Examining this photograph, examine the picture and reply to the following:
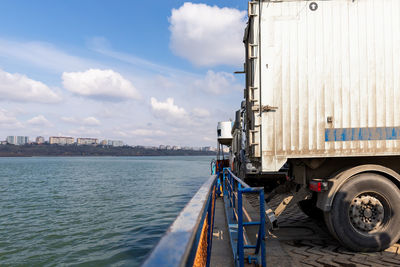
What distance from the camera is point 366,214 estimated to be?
198 inches

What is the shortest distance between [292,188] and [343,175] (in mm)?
1682

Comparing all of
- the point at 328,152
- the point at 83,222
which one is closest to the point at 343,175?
the point at 328,152

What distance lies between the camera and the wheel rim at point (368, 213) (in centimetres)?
498

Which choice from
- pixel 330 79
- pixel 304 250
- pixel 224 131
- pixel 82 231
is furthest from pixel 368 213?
pixel 224 131

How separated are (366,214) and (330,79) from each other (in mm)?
2555

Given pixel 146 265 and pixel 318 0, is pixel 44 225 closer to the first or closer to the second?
pixel 318 0

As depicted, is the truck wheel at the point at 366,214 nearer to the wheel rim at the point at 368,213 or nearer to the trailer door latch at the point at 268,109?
the wheel rim at the point at 368,213

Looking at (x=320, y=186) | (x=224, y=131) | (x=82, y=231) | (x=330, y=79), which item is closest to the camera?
(x=320, y=186)

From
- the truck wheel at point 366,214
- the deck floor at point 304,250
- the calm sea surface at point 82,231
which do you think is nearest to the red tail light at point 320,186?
the truck wheel at point 366,214

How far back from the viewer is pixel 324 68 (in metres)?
5.42

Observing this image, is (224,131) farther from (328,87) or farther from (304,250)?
(304,250)

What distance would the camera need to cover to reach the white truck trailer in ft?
17.4

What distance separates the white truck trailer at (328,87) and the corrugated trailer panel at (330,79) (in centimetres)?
2

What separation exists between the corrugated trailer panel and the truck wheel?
64 centimetres
